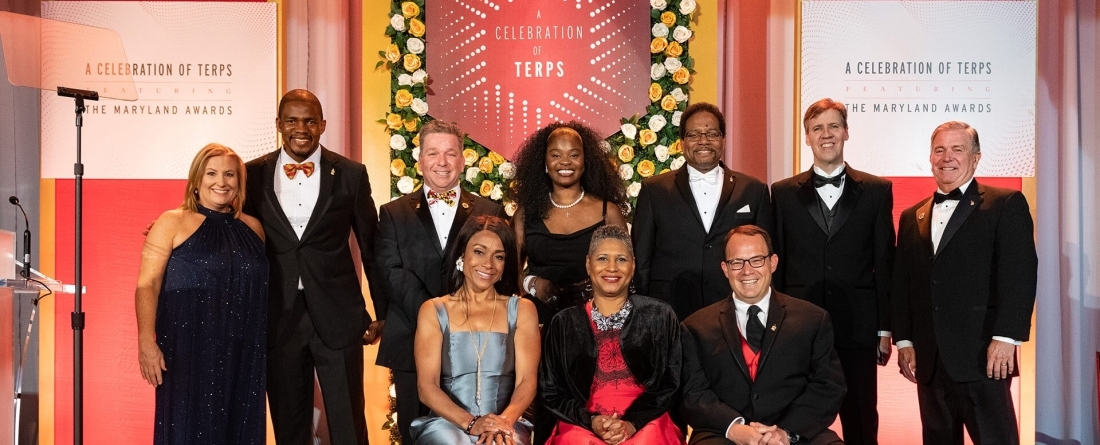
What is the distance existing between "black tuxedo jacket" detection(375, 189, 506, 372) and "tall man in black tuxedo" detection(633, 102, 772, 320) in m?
0.74

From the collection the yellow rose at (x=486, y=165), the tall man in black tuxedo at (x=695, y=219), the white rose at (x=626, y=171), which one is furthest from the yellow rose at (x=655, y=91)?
the tall man in black tuxedo at (x=695, y=219)

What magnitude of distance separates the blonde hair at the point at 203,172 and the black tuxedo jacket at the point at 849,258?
8.42 ft

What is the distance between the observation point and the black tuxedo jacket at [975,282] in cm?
420

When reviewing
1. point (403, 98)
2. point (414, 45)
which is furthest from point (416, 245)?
point (414, 45)

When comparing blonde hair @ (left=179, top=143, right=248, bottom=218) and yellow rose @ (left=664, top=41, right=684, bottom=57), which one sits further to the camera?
yellow rose @ (left=664, top=41, right=684, bottom=57)

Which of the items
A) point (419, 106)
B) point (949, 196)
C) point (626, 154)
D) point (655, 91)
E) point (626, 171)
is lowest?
point (949, 196)

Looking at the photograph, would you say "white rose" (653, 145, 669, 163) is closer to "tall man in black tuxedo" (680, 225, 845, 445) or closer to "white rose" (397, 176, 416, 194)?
"white rose" (397, 176, 416, 194)

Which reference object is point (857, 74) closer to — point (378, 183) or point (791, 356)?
point (791, 356)

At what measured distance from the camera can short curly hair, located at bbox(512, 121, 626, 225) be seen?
4.64 meters

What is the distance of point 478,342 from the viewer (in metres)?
4.13

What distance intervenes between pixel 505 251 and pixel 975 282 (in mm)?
2098

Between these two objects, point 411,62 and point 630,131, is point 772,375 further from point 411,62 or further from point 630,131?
point 411,62

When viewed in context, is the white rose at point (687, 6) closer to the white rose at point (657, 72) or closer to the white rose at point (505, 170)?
the white rose at point (657, 72)

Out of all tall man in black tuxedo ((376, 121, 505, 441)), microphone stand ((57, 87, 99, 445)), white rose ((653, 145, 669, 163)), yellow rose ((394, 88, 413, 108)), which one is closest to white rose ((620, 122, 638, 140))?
white rose ((653, 145, 669, 163))
